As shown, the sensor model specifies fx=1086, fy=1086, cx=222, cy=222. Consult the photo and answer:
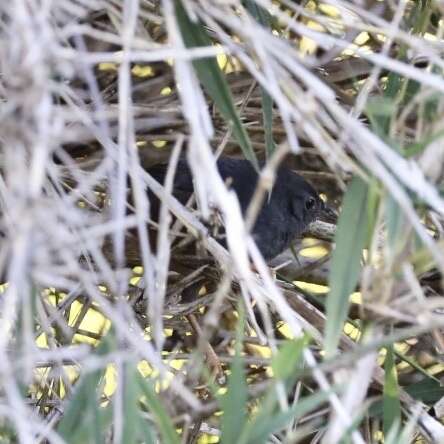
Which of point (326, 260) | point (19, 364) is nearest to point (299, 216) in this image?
point (326, 260)

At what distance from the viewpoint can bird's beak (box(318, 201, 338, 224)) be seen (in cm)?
299

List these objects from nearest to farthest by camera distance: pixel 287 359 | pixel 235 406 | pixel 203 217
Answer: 1. pixel 287 359
2. pixel 235 406
3. pixel 203 217

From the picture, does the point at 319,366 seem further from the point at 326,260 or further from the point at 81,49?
the point at 326,260

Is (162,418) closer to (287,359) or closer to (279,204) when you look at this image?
(287,359)

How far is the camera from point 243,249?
1.29 metres

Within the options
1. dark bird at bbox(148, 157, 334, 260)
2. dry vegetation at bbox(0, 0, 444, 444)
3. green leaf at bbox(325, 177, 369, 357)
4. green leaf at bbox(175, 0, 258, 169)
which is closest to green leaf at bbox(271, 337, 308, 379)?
dry vegetation at bbox(0, 0, 444, 444)

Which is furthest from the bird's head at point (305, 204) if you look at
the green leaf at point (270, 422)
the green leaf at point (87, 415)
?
the green leaf at point (270, 422)

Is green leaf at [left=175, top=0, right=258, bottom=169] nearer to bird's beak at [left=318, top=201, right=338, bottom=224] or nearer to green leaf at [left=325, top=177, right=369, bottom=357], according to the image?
green leaf at [left=325, top=177, right=369, bottom=357]

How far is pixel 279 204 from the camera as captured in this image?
313 centimetres

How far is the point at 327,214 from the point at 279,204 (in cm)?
17

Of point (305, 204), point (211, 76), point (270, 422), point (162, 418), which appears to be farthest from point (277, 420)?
point (305, 204)

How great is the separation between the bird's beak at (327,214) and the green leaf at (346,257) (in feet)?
4.90

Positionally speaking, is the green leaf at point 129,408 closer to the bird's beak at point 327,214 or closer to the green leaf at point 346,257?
the green leaf at point 346,257

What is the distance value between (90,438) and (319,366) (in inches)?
11.6
